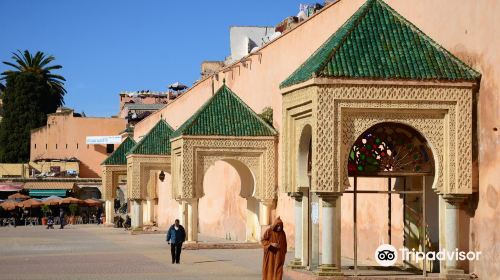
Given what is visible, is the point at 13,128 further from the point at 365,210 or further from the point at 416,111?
the point at 416,111

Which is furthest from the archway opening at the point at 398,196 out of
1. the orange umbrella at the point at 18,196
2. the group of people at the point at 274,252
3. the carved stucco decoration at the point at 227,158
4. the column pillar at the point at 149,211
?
the orange umbrella at the point at 18,196

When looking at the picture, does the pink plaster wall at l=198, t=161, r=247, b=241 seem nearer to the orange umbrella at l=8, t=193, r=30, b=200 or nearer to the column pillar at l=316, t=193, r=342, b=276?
the column pillar at l=316, t=193, r=342, b=276

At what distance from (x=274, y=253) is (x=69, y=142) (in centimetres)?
5239

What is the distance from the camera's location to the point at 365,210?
19438 millimetres

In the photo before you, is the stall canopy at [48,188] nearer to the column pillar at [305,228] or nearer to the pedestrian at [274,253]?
the column pillar at [305,228]

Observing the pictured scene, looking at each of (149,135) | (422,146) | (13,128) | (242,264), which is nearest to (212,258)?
(242,264)

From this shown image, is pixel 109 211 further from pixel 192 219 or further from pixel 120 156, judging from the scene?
pixel 192 219

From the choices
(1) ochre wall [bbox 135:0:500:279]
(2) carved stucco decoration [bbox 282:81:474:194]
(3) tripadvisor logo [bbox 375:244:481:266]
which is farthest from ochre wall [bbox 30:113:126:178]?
(2) carved stucco decoration [bbox 282:81:474:194]

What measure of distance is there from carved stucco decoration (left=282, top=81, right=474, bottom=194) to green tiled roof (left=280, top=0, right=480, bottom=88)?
171 millimetres

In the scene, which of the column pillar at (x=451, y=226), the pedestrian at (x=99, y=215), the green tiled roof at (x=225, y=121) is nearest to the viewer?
the column pillar at (x=451, y=226)

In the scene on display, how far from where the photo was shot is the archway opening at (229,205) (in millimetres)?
25688

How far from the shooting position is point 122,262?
806 inches

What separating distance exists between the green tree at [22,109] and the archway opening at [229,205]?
37.3 meters

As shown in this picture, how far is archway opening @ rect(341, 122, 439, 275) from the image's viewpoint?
49.5ft
